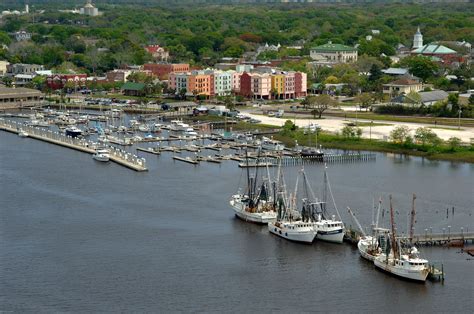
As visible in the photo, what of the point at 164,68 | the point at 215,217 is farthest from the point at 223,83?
→ the point at 215,217

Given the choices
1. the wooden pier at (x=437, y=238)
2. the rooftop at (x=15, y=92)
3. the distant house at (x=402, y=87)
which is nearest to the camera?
the wooden pier at (x=437, y=238)

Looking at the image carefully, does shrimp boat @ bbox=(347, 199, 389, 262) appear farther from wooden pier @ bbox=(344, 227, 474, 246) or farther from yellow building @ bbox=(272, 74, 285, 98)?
yellow building @ bbox=(272, 74, 285, 98)

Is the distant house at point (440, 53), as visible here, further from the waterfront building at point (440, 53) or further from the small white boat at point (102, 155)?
the small white boat at point (102, 155)

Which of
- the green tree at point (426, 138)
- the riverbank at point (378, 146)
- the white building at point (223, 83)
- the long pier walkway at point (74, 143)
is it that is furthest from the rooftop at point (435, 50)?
the long pier walkway at point (74, 143)

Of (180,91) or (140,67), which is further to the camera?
(140,67)

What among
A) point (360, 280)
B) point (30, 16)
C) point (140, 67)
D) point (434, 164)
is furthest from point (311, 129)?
point (30, 16)

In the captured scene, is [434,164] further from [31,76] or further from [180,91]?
[31,76]
